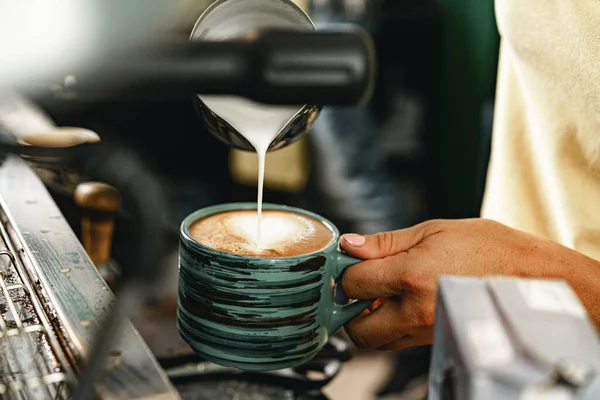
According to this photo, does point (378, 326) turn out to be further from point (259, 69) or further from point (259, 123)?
point (259, 69)

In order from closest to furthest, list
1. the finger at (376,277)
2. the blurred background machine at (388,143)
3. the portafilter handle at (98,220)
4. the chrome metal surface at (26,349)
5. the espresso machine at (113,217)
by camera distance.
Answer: the espresso machine at (113,217), the chrome metal surface at (26,349), the finger at (376,277), the portafilter handle at (98,220), the blurred background machine at (388,143)

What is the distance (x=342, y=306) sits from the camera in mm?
718

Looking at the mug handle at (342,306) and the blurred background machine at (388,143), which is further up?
Answer: the mug handle at (342,306)

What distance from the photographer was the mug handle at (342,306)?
2.31 ft

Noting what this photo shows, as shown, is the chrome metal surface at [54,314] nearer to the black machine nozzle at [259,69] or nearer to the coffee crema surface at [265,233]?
the coffee crema surface at [265,233]

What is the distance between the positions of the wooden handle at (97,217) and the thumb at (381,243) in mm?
326

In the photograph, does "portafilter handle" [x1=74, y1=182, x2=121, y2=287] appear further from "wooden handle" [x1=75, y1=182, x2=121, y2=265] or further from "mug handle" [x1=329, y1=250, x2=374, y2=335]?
"mug handle" [x1=329, y1=250, x2=374, y2=335]

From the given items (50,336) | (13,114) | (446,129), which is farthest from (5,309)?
(446,129)

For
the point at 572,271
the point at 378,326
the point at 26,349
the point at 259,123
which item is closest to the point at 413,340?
the point at 378,326

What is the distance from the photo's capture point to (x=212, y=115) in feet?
2.36

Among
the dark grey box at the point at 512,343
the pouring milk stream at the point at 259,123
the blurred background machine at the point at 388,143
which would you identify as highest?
the pouring milk stream at the point at 259,123

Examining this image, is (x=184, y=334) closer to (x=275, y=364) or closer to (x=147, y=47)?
(x=275, y=364)

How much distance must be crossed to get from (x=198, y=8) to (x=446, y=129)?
1079mm

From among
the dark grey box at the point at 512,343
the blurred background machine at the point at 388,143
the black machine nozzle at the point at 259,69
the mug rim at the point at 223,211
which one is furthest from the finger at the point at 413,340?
the blurred background machine at the point at 388,143
